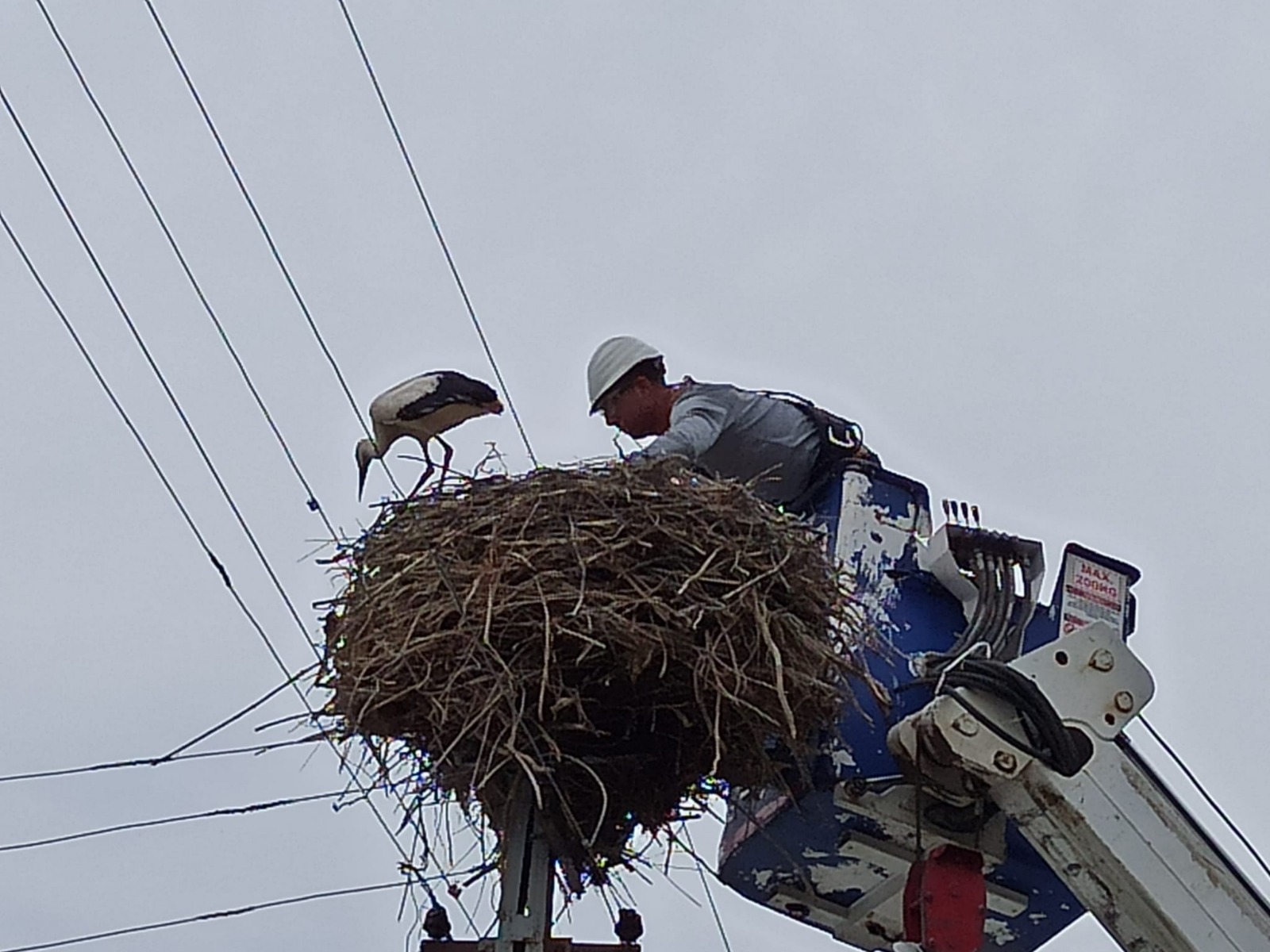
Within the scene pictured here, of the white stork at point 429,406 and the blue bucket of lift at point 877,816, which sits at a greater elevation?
the white stork at point 429,406

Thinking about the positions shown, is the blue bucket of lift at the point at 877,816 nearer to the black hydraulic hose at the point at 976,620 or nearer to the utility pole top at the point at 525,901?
the black hydraulic hose at the point at 976,620

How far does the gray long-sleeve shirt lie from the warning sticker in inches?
27.1

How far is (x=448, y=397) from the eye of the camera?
641 centimetres

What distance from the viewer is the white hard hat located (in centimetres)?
638

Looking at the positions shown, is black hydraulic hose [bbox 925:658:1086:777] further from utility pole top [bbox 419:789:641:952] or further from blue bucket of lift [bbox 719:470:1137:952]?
utility pole top [bbox 419:789:641:952]

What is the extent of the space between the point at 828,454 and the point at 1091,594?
718 mm

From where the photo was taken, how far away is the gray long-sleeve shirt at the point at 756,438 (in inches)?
239

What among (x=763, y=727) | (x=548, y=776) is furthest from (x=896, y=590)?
(x=548, y=776)

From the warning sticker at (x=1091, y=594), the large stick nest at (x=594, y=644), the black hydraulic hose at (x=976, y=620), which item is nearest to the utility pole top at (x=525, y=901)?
the large stick nest at (x=594, y=644)

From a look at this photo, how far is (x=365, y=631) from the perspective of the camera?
5.24 meters

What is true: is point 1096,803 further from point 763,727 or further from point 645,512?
point 645,512

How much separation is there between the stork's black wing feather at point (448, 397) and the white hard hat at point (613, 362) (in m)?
0.27

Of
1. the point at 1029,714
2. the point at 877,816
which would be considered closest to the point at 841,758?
the point at 877,816

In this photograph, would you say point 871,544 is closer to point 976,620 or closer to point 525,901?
point 976,620
